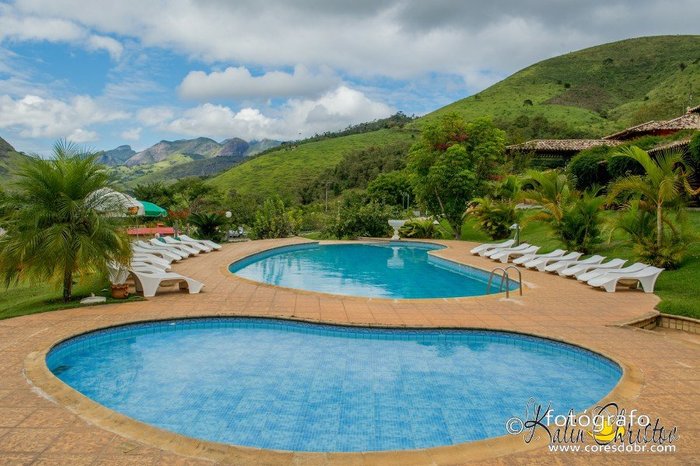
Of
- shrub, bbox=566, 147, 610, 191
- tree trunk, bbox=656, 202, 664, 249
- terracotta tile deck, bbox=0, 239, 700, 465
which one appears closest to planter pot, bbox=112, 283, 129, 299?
terracotta tile deck, bbox=0, 239, 700, 465

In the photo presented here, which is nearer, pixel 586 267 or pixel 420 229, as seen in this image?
pixel 586 267

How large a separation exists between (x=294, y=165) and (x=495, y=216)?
53264 mm

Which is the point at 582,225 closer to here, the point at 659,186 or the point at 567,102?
the point at 659,186

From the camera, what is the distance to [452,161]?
2144cm

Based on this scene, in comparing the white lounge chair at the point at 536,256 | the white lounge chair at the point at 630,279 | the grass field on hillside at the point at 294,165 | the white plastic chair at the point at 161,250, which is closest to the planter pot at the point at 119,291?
the white plastic chair at the point at 161,250

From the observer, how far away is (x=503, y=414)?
498cm

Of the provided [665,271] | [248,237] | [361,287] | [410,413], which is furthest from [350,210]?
[410,413]

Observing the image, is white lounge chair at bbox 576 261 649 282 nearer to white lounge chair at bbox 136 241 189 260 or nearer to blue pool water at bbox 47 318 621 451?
blue pool water at bbox 47 318 621 451

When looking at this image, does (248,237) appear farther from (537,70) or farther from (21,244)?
(537,70)

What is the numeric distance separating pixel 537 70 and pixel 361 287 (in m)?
85.7

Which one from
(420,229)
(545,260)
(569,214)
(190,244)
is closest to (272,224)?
(190,244)

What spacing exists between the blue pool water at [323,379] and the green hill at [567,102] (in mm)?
45224

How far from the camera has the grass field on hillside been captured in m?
64.4

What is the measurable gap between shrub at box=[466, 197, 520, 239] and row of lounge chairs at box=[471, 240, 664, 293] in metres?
4.37
